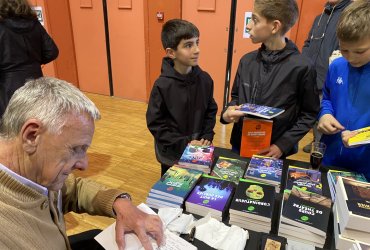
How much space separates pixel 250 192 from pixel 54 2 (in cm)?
515

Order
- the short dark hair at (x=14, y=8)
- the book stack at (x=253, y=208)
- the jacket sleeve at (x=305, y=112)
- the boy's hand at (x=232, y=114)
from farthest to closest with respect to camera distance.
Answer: the short dark hair at (x=14, y=8), the jacket sleeve at (x=305, y=112), the boy's hand at (x=232, y=114), the book stack at (x=253, y=208)

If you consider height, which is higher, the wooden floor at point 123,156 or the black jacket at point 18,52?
the black jacket at point 18,52

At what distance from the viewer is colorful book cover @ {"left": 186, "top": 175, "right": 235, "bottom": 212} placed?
1.21 m

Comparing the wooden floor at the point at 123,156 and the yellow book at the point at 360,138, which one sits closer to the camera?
the yellow book at the point at 360,138

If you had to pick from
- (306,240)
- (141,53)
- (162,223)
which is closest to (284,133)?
(306,240)

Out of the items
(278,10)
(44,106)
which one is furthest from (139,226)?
(278,10)

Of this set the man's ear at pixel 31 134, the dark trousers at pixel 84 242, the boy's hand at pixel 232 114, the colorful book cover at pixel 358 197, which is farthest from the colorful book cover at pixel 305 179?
the man's ear at pixel 31 134

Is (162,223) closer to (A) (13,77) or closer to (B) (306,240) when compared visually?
(B) (306,240)

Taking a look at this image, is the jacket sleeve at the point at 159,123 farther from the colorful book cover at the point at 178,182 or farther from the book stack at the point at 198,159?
the colorful book cover at the point at 178,182

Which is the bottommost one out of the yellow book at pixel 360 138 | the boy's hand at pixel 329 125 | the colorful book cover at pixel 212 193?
the colorful book cover at pixel 212 193

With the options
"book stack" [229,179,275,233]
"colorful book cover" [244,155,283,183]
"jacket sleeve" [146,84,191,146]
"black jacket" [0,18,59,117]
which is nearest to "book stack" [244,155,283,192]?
"colorful book cover" [244,155,283,183]

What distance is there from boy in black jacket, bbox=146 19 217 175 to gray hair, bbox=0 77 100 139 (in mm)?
1030

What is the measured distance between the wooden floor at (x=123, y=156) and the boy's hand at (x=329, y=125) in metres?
1.68

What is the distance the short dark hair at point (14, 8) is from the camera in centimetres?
236
